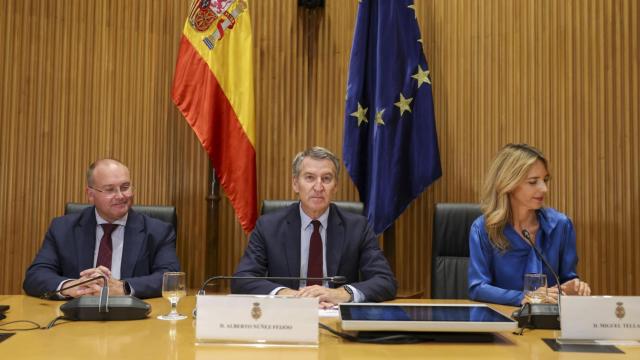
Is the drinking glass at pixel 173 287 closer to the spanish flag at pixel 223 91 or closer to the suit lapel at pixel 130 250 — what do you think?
the suit lapel at pixel 130 250

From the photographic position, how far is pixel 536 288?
2.06 m

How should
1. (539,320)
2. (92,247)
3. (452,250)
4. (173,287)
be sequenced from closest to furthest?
(539,320)
(173,287)
(92,247)
(452,250)

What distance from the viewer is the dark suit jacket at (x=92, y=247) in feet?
9.59

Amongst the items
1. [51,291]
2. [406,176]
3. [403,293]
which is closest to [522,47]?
[406,176]

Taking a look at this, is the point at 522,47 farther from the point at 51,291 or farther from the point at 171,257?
the point at 51,291

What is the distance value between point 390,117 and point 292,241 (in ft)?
3.91

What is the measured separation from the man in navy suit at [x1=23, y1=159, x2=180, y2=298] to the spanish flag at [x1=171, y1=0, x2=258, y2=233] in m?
0.70

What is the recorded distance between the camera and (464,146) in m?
3.99

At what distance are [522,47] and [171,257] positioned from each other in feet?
8.35

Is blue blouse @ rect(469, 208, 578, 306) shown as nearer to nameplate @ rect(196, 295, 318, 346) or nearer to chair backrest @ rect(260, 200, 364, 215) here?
chair backrest @ rect(260, 200, 364, 215)

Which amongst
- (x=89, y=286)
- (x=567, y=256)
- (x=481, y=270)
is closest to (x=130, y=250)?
(x=89, y=286)

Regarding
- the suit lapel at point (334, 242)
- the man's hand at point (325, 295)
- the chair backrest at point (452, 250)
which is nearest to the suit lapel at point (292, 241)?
the suit lapel at point (334, 242)

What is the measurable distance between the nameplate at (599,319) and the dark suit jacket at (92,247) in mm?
1848

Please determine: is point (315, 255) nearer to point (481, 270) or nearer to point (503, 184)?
point (481, 270)
